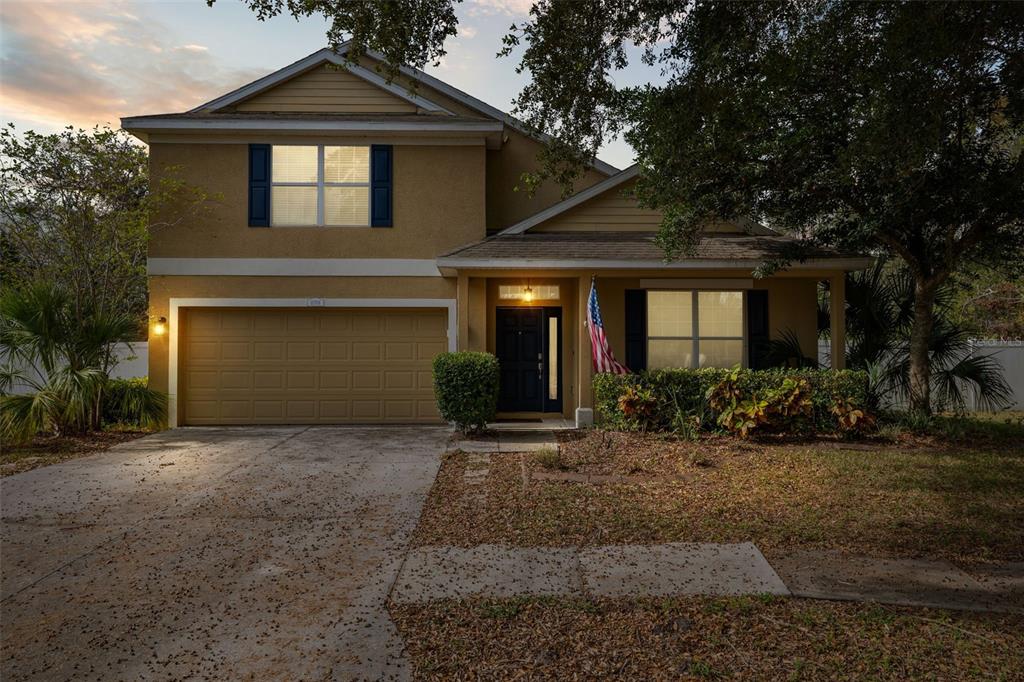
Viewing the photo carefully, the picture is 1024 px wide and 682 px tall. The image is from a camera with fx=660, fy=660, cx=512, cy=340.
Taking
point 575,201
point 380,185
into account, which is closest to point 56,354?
point 380,185

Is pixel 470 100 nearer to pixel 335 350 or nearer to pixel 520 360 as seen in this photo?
pixel 520 360

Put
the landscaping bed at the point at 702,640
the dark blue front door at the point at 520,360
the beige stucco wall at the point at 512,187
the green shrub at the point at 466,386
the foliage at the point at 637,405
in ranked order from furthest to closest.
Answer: the beige stucco wall at the point at 512,187
the dark blue front door at the point at 520,360
the green shrub at the point at 466,386
the foliage at the point at 637,405
the landscaping bed at the point at 702,640

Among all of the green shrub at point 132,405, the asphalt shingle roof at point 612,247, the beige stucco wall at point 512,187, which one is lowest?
the green shrub at point 132,405

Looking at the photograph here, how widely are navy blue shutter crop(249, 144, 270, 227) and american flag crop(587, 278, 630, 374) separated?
20.1ft

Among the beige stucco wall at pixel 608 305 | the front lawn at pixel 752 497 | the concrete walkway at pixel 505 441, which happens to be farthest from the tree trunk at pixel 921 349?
the concrete walkway at pixel 505 441

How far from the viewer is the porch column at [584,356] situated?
11.4m

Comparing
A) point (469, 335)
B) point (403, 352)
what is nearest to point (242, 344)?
point (403, 352)

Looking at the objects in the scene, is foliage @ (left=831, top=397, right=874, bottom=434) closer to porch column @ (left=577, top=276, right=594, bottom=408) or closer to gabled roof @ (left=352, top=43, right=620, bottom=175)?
porch column @ (left=577, top=276, right=594, bottom=408)

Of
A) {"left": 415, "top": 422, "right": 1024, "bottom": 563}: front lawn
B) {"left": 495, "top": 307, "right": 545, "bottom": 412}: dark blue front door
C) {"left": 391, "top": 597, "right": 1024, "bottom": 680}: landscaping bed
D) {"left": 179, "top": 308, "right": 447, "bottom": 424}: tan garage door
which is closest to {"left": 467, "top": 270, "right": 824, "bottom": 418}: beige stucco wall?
{"left": 495, "top": 307, "right": 545, "bottom": 412}: dark blue front door

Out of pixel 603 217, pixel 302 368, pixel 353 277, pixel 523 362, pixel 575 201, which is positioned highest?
pixel 575 201

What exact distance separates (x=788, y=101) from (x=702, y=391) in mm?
4263

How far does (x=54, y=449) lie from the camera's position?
957 centimetres

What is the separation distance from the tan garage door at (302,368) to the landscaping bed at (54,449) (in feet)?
5.39

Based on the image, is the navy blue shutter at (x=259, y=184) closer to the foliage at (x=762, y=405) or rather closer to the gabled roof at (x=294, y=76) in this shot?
the gabled roof at (x=294, y=76)
